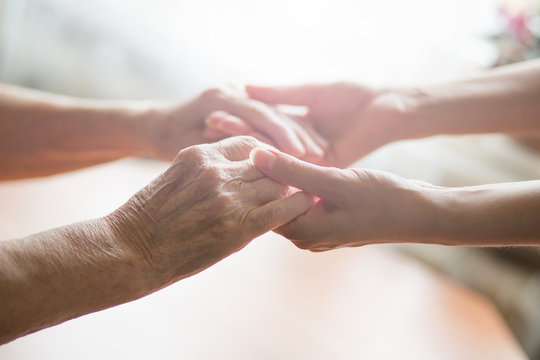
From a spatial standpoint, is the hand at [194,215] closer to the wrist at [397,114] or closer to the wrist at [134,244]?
the wrist at [134,244]

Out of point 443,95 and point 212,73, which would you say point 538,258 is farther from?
point 212,73

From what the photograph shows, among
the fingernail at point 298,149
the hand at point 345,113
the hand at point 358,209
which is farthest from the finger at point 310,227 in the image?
the hand at point 345,113

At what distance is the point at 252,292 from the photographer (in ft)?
3.79

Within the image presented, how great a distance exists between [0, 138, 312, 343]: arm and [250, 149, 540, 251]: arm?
45 mm

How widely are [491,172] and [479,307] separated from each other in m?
0.62

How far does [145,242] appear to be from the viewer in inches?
24.7

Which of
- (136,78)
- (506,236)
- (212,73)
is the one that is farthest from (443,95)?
(136,78)

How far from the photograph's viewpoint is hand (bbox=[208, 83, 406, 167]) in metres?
1.12

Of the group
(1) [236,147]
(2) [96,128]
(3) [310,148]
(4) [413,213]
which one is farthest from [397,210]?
(2) [96,128]

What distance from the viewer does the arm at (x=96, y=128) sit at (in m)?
1.09

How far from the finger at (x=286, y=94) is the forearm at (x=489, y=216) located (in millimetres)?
548

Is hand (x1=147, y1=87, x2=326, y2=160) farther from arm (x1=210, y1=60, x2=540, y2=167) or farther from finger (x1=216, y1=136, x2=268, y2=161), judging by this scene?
finger (x1=216, y1=136, x2=268, y2=161)

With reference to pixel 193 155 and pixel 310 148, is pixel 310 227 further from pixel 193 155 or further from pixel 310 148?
pixel 310 148

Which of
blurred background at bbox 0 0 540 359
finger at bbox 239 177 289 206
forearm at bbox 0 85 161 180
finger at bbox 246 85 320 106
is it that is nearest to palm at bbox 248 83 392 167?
finger at bbox 246 85 320 106
